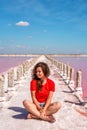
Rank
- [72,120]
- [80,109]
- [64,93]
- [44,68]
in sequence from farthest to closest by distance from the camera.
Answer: [64,93] → [80,109] → [72,120] → [44,68]

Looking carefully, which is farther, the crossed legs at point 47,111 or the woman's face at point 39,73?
the crossed legs at point 47,111

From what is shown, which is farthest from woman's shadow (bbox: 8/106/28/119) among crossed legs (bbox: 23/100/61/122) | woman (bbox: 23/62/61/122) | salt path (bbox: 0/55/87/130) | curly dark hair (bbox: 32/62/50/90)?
curly dark hair (bbox: 32/62/50/90)

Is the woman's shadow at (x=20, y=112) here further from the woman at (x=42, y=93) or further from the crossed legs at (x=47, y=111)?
the woman at (x=42, y=93)

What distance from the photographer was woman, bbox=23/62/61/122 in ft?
21.9

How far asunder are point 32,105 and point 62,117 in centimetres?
108

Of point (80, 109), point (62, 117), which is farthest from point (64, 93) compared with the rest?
point (62, 117)

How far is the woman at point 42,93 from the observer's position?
6.67 metres

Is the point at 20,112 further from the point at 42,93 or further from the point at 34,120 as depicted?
the point at 42,93

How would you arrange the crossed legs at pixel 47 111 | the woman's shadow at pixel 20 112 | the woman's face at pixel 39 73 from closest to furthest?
the woman's face at pixel 39 73
the crossed legs at pixel 47 111
the woman's shadow at pixel 20 112

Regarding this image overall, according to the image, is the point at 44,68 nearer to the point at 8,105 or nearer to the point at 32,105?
the point at 32,105

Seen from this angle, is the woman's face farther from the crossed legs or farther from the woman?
the crossed legs

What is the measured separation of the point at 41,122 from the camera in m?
6.80

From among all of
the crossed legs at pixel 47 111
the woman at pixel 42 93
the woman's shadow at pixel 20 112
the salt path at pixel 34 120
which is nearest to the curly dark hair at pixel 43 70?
the woman at pixel 42 93

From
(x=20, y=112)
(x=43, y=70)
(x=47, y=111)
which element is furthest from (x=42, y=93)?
(x=20, y=112)
